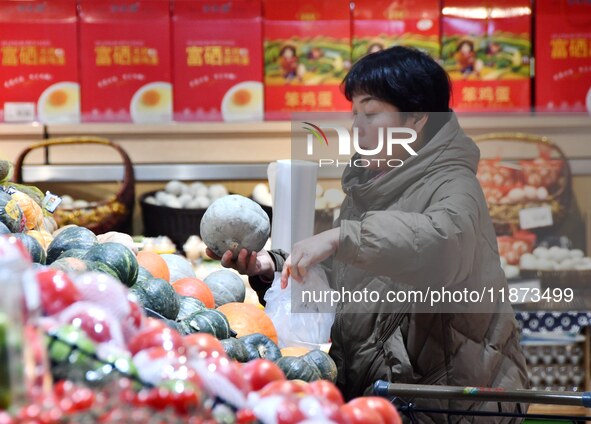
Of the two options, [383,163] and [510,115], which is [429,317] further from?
[510,115]

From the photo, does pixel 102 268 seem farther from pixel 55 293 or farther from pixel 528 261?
pixel 528 261

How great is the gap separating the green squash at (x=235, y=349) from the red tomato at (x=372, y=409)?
78 centimetres

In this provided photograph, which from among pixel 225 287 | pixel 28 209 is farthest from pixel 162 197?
pixel 28 209

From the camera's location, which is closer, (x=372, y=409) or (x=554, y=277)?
(x=372, y=409)

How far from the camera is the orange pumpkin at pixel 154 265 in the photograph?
2.41 m

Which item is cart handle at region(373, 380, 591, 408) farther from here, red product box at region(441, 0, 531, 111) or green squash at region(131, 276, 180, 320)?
red product box at region(441, 0, 531, 111)

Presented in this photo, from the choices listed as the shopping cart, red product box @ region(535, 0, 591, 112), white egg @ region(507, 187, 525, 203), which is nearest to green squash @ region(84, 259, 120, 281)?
the shopping cart

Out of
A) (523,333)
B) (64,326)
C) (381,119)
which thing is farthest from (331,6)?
(64,326)

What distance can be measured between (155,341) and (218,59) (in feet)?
12.7

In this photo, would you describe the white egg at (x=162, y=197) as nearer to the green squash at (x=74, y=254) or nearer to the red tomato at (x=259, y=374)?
the green squash at (x=74, y=254)

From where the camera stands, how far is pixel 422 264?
200 cm

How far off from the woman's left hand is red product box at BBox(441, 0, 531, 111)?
2.99 metres

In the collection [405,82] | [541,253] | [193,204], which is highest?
Answer: [405,82]

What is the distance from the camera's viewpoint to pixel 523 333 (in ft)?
13.8
